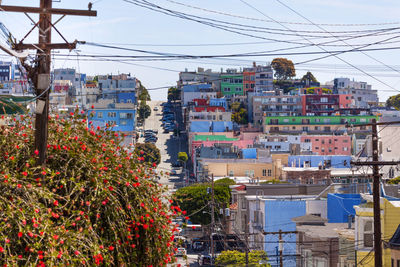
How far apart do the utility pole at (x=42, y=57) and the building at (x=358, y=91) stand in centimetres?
13828

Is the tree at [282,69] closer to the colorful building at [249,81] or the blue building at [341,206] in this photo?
the colorful building at [249,81]

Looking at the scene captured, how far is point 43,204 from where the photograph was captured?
7.89 m

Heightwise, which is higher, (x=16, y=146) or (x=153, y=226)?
(x=16, y=146)

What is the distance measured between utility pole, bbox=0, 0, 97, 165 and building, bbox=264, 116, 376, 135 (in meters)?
115

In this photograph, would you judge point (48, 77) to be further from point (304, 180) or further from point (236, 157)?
point (236, 157)

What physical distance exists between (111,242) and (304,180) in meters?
66.7

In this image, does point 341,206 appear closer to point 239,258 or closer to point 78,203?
point 239,258

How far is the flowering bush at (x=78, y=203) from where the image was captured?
7293 millimetres

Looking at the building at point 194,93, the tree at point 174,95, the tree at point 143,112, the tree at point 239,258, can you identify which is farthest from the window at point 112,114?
the tree at point 239,258

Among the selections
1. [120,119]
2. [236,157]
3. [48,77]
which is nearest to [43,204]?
[48,77]

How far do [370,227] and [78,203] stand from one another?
Result: 2044 centimetres

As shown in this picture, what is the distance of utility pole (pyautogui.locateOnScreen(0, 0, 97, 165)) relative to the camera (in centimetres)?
883

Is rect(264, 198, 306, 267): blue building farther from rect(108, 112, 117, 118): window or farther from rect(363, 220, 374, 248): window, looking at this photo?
rect(108, 112, 117, 118): window

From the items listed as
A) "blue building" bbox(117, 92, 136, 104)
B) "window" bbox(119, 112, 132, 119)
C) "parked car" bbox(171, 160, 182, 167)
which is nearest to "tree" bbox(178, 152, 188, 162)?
"parked car" bbox(171, 160, 182, 167)
